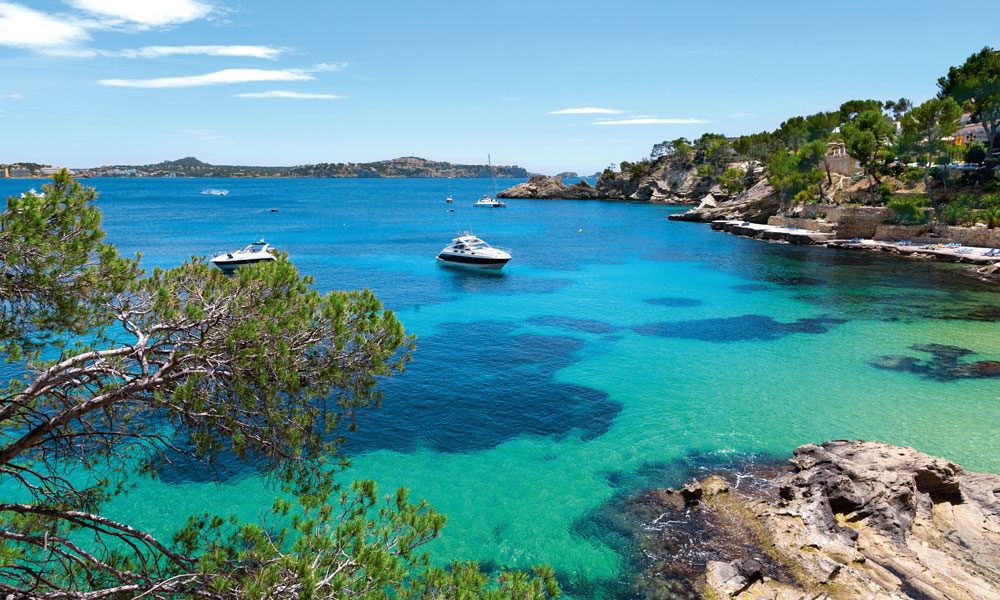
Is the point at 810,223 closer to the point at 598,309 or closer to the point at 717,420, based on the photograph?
the point at 598,309

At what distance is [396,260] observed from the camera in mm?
61594

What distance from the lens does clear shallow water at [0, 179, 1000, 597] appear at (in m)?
16.8

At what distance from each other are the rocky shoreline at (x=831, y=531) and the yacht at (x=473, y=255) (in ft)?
122

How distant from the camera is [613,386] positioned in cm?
2595

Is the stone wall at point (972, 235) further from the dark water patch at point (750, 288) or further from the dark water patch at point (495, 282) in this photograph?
the dark water patch at point (495, 282)

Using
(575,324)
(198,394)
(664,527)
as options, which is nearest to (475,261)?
(575,324)

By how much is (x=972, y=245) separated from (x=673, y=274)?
31.4 metres

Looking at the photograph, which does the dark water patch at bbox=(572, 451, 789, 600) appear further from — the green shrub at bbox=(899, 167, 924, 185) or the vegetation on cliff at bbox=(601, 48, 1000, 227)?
the green shrub at bbox=(899, 167, 924, 185)

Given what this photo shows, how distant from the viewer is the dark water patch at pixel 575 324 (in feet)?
116

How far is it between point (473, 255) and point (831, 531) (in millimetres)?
42277

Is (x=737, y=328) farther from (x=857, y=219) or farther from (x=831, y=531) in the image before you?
(x=857, y=219)

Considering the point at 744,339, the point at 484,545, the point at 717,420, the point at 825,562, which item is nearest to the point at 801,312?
the point at 744,339

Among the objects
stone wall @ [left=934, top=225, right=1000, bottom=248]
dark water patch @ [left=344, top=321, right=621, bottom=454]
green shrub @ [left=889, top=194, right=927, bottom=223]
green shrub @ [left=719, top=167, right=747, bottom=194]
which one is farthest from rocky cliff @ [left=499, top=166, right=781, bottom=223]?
dark water patch @ [left=344, top=321, right=621, bottom=454]

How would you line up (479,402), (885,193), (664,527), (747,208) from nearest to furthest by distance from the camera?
1. (664,527)
2. (479,402)
3. (885,193)
4. (747,208)
